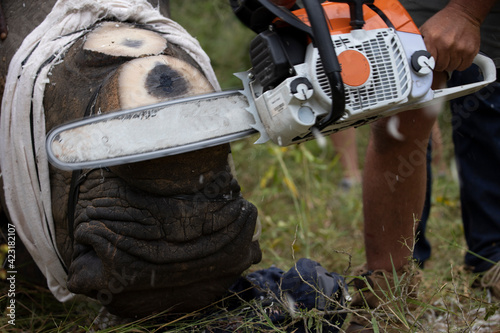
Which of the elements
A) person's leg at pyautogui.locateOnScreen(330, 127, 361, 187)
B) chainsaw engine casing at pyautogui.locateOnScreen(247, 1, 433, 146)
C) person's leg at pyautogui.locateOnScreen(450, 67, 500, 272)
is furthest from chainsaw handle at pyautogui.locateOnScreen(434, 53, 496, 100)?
person's leg at pyautogui.locateOnScreen(330, 127, 361, 187)

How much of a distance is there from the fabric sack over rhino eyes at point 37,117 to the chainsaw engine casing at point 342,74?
0.51 m

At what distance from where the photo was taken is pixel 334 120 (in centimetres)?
159

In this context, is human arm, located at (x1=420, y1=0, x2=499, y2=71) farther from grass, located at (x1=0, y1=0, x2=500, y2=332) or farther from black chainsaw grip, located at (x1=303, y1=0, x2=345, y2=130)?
grass, located at (x1=0, y1=0, x2=500, y2=332)

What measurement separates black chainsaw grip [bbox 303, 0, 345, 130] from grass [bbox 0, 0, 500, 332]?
0.53 meters

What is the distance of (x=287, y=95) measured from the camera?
154 centimetres

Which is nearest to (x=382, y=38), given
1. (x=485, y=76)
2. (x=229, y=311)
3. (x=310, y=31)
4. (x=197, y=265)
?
(x=310, y=31)

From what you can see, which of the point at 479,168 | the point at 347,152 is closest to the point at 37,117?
the point at 479,168

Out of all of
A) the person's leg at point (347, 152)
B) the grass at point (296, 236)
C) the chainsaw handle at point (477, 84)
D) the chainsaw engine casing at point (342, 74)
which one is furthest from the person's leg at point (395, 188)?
the person's leg at point (347, 152)

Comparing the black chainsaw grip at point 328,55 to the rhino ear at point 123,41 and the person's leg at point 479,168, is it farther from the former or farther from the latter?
the person's leg at point 479,168

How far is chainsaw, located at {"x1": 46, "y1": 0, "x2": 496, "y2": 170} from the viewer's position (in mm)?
1528

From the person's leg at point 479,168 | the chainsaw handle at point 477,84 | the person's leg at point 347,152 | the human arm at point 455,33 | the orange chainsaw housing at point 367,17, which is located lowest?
the person's leg at point 347,152

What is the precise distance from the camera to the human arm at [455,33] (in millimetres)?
1886

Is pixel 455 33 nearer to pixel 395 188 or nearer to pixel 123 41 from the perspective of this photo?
pixel 395 188

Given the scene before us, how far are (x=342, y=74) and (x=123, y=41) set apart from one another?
70 centimetres
